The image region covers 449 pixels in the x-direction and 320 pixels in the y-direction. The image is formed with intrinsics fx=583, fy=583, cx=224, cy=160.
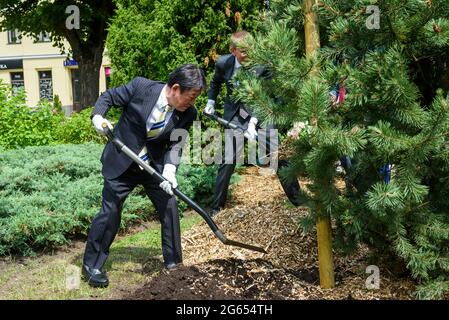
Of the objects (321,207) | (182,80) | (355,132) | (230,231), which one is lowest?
(230,231)

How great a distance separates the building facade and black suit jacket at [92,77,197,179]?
33.4 metres

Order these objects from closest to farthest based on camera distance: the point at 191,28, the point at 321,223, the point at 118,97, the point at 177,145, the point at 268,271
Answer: the point at 321,223 < the point at 268,271 < the point at 118,97 < the point at 177,145 < the point at 191,28

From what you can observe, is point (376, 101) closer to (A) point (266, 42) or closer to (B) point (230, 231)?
(A) point (266, 42)

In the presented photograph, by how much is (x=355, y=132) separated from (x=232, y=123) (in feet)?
10.5

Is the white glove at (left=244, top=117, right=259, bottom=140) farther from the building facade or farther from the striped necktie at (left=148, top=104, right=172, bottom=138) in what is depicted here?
the building facade

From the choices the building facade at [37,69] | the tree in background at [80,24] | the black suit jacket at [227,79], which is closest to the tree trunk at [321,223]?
the black suit jacket at [227,79]

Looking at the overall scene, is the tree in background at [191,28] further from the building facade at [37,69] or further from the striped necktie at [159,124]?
the building facade at [37,69]

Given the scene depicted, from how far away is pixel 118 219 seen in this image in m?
4.38

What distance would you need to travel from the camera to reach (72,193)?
5.92 metres

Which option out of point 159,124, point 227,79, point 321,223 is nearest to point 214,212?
point 227,79

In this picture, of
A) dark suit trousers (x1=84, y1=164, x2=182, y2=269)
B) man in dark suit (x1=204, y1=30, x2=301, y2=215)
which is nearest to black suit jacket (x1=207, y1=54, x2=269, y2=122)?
man in dark suit (x1=204, y1=30, x2=301, y2=215)

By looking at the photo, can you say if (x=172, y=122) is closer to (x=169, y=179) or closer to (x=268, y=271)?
(x=169, y=179)

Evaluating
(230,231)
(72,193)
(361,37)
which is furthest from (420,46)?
(72,193)

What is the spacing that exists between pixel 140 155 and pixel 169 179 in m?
0.28
